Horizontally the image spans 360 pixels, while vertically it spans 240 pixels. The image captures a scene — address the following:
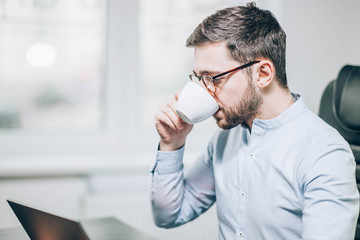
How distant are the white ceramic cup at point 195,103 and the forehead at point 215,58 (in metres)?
0.07

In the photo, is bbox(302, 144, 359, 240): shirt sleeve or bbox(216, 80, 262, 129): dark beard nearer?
bbox(302, 144, 359, 240): shirt sleeve

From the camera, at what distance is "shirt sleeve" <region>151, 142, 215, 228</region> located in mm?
1233

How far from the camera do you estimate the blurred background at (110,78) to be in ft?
5.94

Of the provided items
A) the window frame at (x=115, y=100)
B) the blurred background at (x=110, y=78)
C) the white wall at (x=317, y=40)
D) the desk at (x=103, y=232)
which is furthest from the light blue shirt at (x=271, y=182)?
the white wall at (x=317, y=40)

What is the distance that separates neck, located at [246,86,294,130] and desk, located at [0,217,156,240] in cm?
48

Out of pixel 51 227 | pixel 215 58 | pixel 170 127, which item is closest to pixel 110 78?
pixel 170 127

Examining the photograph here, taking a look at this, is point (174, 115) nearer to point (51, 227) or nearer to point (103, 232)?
point (103, 232)

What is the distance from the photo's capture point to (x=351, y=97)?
124cm

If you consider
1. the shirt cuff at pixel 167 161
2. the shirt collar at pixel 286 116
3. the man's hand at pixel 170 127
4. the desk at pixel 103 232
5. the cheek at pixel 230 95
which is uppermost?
the cheek at pixel 230 95

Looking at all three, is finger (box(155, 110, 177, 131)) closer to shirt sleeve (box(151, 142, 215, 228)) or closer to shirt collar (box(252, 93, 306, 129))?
shirt sleeve (box(151, 142, 215, 228))

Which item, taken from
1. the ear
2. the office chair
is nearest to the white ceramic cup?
the ear

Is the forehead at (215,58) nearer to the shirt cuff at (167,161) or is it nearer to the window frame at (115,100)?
the shirt cuff at (167,161)

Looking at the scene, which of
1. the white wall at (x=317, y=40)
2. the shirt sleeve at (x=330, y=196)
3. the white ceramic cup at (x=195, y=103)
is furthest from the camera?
the white wall at (x=317, y=40)

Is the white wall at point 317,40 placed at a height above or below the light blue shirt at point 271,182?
above
